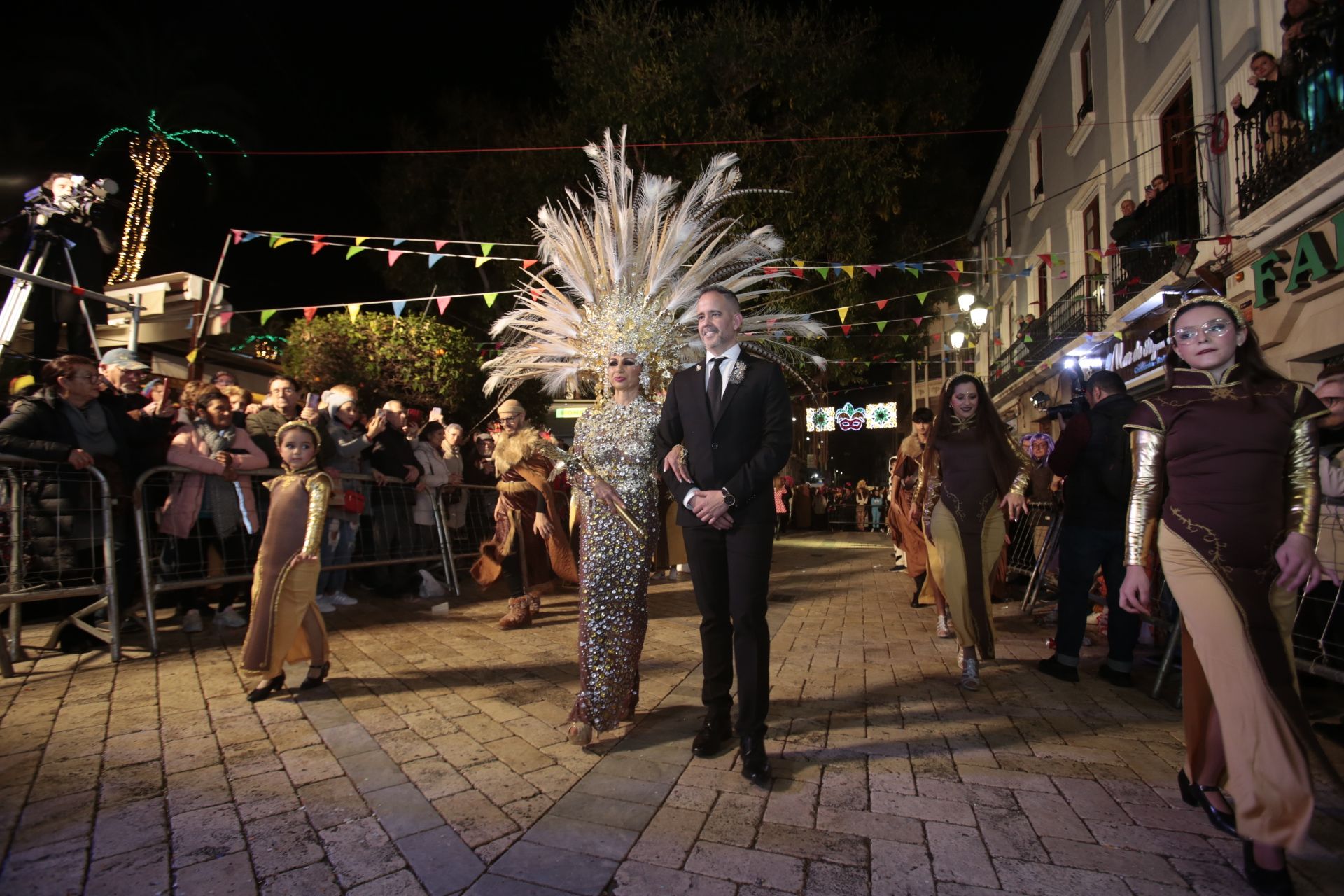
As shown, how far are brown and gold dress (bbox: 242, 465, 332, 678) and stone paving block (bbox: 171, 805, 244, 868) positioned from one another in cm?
136

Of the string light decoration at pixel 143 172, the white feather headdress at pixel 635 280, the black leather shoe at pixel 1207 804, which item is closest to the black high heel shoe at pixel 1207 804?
the black leather shoe at pixel 1207 804

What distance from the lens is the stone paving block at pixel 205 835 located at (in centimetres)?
230

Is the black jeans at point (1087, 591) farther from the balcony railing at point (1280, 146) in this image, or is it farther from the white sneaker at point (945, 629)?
the balcony railing at point (1280, 146)

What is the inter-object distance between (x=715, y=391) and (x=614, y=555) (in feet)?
3.17

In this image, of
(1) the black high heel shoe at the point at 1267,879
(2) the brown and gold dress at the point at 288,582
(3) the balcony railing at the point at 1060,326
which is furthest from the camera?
(3) the balcony railing at the point at 1060,326

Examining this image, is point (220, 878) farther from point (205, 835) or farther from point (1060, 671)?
point (1060, 671)

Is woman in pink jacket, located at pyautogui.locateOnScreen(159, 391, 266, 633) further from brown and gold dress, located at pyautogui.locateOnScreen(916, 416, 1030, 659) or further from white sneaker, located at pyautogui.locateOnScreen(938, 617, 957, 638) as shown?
white sneaker, located at pyautogui.locateOnScreen(938, 617, 957, 638)

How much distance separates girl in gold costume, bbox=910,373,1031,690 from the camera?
4473 millimetres

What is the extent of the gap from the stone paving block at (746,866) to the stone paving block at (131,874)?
1.58 meters

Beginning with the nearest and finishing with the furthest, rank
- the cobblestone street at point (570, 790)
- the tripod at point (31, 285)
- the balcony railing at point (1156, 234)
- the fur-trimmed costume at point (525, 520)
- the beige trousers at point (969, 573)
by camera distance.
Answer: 1. the cobblestone street at point (570, 790)
2. the beige trousers at point (969, 573)
3. the fur-trimmed costume at point (525, 520)
4. the tripod at point (31, 285)
5. the balcony railing at point (1156, 234)

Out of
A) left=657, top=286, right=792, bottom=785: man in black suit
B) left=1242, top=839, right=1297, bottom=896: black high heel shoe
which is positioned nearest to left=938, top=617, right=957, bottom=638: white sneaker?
left=657, top=286, right=792, bottom=785: man in black suit

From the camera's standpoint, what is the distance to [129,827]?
248 cm

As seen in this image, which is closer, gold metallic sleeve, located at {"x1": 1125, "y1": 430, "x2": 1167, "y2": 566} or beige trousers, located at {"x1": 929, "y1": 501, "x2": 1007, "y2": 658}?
gold metallic sleeve, located at {"x1": 1125, "y1": 430, "x2": 1167, "y2": 566}

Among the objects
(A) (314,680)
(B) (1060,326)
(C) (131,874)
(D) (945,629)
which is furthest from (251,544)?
(B) (1060,326)
